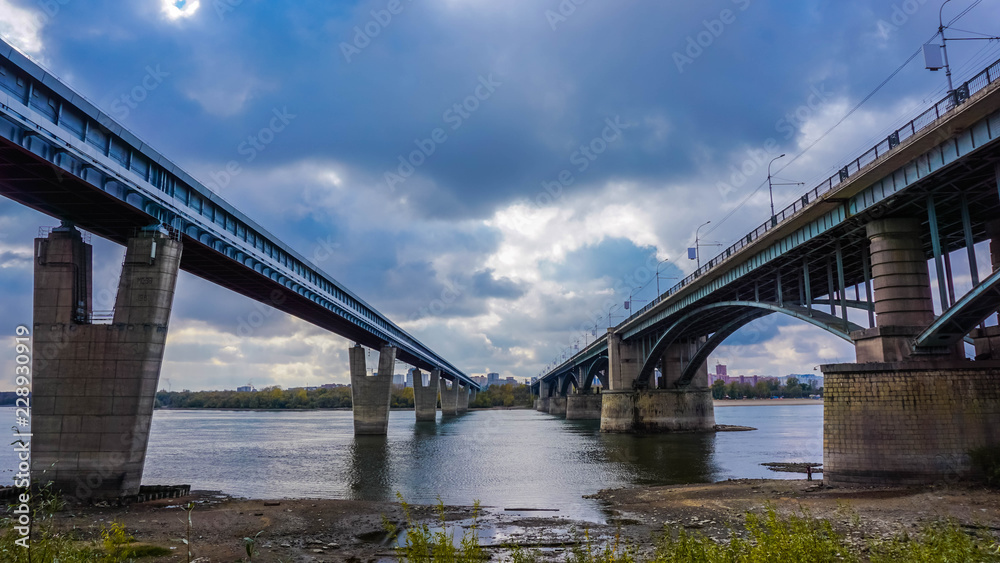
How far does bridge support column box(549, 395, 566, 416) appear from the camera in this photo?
14426cm

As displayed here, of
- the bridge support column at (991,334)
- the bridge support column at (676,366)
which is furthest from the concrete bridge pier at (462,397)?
the bridge support column at (991,334)

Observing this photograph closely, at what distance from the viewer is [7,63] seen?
2028cm

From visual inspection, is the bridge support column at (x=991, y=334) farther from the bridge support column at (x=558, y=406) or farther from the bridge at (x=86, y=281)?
the bridge support column at (x=558, y=406)

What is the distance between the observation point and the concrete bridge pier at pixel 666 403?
72500mm

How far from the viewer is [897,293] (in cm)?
2503

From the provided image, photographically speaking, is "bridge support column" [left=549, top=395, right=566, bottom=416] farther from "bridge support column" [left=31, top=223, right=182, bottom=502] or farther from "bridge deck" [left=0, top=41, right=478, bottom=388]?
"bridge support column" [left=31, top=223, right=182, bottom=502]

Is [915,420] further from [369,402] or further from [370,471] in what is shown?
[369,402]

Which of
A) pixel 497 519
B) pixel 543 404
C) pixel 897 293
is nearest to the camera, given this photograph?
pixel 497 519

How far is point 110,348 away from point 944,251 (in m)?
39.9

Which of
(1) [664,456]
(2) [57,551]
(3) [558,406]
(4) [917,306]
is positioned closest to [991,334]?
(4) [917,306]

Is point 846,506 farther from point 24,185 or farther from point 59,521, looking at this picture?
point 24,185

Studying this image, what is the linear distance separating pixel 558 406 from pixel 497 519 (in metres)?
128

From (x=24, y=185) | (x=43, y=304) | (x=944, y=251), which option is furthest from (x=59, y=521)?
(x=944, y=251)

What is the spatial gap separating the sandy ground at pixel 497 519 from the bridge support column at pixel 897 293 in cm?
589
